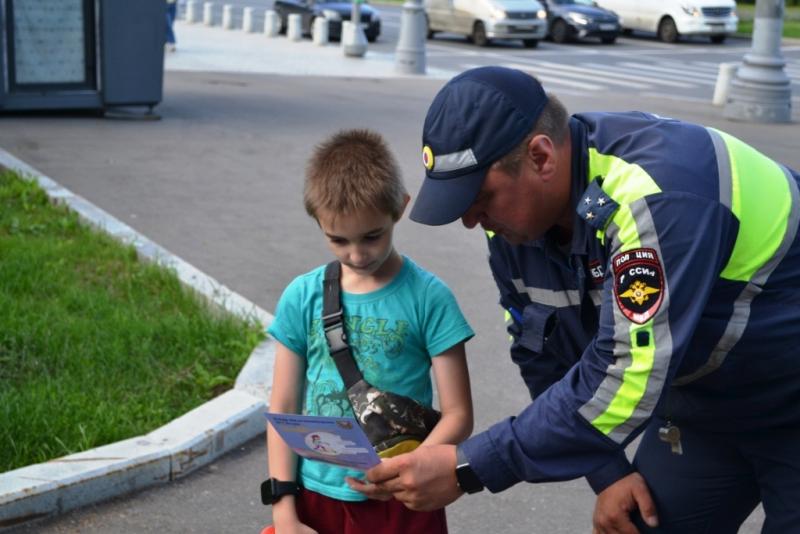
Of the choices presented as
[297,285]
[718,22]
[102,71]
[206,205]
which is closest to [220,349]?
[297,285]

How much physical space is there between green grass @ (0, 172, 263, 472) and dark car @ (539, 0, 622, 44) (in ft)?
84.3

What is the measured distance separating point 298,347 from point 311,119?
11802mm

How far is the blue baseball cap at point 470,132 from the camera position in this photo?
2545 millimetres

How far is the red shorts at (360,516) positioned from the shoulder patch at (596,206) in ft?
3.39

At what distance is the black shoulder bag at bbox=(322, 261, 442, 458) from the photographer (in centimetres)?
301

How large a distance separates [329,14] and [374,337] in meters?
27.0

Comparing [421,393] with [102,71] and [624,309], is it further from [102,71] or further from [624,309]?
[102,71]

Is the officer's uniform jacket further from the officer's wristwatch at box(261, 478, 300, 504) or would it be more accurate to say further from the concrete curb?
the concrete curb

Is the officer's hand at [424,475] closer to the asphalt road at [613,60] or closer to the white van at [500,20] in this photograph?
the asphalt road at [613,60]

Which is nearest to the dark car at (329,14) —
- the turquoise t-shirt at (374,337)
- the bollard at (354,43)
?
the bollard at (354,43)

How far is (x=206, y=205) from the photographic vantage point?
31.9 ft

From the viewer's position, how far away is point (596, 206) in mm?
2516

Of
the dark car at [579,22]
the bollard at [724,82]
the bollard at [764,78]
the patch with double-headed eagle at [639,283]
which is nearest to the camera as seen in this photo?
the patch with double-headed eagle at [639,283]

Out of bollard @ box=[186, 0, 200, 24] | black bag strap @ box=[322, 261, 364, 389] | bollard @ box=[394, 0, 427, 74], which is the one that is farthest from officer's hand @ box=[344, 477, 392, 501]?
bollard @ box=[186, 0, 200, 24]
